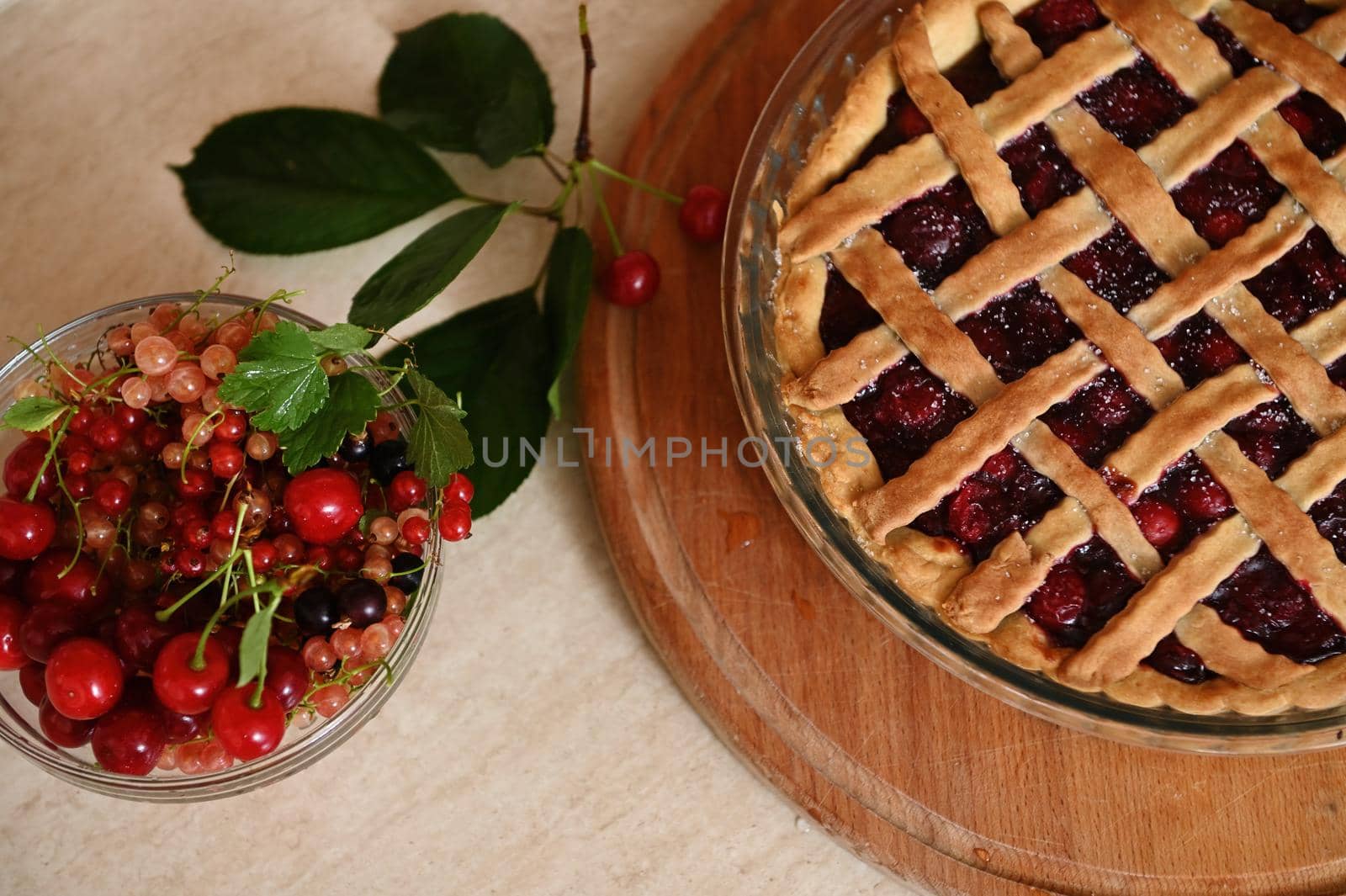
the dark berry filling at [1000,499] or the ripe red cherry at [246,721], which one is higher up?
the dark berry filling at [1000,499]

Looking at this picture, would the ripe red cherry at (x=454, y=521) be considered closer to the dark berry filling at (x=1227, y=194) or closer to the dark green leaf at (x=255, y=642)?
the dark green leaf at (x=255, y=642)

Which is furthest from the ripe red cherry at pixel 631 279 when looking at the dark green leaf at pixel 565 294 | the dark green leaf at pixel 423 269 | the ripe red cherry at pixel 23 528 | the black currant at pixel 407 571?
the ripe red cherry at pixel 23 528

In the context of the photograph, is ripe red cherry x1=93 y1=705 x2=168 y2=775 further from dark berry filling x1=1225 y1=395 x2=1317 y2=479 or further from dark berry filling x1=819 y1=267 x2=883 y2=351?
dark berry filling x1=1225 y1=395 x2=1317 y2=479

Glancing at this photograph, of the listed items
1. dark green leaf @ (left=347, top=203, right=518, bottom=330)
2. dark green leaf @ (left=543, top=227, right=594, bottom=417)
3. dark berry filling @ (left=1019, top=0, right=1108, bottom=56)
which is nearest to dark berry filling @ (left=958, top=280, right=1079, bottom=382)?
dark berry filling @ (left=1019, top=0, right=1108, bottom=56)

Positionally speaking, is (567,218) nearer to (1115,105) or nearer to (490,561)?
(490,561)

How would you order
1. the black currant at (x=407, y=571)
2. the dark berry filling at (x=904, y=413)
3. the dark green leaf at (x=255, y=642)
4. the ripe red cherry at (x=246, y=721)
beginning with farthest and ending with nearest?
the dark berry filling at (x=904, y=413) → the black currant at (x=407, y=571) → the ripe red cherry at (x=246, y=721) → the dark green leaf at (x=255, y=642)

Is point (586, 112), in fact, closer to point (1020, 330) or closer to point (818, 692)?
point (1020, 330)

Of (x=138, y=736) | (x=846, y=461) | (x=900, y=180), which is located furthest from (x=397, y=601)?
(x=900, y=180)
